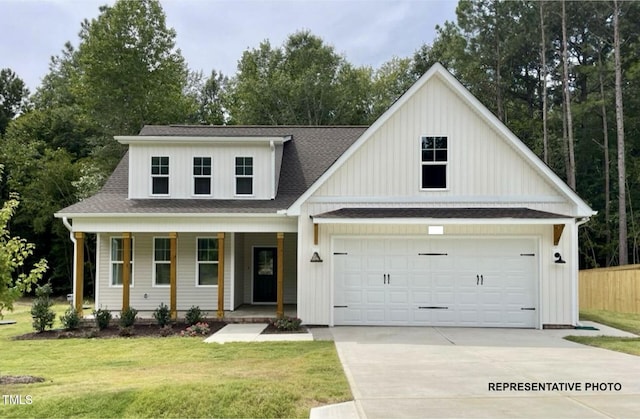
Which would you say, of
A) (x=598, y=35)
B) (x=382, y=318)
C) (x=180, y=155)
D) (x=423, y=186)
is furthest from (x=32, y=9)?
(x=598, y=35)

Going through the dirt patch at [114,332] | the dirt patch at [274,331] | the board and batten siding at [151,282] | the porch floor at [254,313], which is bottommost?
the dirt patch at [114,332]

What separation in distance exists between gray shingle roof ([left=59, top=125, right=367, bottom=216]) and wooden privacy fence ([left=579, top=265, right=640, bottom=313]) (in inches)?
422

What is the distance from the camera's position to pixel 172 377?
7414 mm

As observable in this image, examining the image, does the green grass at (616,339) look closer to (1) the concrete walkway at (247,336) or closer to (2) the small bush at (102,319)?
(1) the concrete walkway at (247,336)

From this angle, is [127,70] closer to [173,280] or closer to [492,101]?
[173,280]

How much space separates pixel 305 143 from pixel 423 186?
618 cm

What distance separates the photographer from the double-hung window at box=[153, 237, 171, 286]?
624 inches

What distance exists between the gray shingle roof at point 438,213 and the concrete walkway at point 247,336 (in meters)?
2.95

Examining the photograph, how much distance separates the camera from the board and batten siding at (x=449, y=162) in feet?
43.2

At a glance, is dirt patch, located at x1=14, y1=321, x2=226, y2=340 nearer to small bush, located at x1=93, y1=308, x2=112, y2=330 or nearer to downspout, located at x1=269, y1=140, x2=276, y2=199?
small bush, located at x1=93, y1=308, x2=112, y2=330

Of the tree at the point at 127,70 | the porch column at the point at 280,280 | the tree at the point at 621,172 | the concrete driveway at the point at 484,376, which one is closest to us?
the concrete driveway at the point at 484,376

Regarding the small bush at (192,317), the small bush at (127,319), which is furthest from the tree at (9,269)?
the small bush at (192,317)

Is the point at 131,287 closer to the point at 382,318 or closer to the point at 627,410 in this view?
the point at 382,318

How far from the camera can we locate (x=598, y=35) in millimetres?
27109
